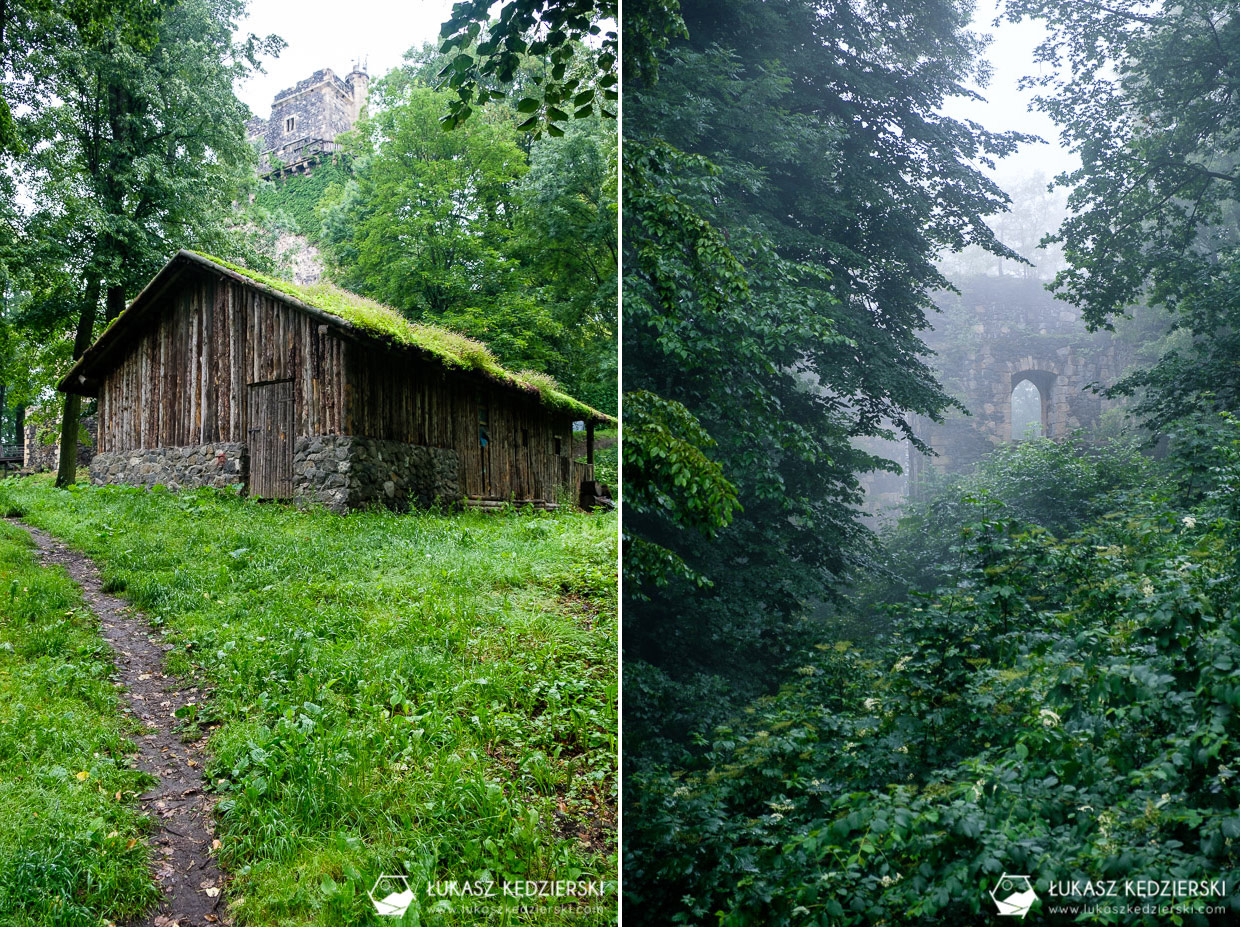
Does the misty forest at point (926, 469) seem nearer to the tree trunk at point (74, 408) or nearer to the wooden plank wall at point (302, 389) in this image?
the tree trunk at point (74, 408)

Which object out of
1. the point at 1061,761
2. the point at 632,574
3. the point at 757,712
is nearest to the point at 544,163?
the point at 632,574

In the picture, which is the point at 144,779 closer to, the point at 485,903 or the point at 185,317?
the point at 485,903

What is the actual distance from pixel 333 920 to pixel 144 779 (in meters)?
0.94

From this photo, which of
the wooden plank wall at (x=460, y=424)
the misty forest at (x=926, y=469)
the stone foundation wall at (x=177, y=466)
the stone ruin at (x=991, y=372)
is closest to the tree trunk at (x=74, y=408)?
the stone foundation wall at (x=177, y=466)

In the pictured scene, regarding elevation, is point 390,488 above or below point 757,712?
above

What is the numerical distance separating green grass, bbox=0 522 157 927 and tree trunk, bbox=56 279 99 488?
0.55 metres

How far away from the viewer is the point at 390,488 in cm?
471

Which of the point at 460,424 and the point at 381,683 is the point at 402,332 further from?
the point at 381,683

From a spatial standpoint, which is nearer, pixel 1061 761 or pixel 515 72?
pixel 1061 761

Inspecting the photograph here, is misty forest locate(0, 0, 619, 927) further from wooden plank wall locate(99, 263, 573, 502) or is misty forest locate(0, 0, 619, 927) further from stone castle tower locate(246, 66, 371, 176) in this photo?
wooden plank wall locate(99, 263, 573, 502)

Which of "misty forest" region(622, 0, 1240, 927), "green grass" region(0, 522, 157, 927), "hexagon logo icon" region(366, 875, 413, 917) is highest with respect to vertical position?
"misty forest" region(622, 0, 1240, 927)

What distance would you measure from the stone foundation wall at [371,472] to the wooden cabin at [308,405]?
0.01 m

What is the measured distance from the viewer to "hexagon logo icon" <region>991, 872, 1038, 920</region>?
1.28 meters

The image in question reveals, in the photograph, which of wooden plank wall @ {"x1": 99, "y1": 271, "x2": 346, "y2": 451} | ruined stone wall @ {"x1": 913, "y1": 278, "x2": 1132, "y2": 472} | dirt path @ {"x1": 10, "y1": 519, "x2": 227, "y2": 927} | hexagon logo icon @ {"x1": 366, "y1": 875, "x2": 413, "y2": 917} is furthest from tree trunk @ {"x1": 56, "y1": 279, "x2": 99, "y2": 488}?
ruined stone wall @ {"x1": 913, "y1": 278, "x2": 1132, "y2": 472}
